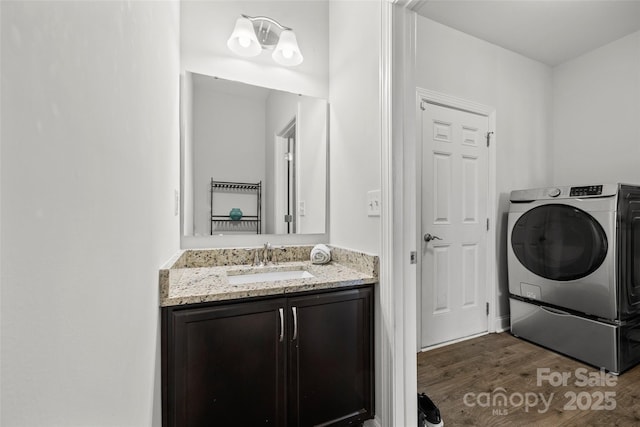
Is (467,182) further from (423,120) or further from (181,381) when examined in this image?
(181,381)

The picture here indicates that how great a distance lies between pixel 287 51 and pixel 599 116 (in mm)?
3123

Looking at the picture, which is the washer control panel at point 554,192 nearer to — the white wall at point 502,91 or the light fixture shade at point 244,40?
the white wall at point 502,91

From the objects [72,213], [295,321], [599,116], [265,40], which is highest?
[265,40]

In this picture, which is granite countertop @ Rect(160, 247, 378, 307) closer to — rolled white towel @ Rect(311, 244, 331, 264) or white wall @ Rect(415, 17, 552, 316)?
rolled white towel @ Rect(311, 244, 331, 264)

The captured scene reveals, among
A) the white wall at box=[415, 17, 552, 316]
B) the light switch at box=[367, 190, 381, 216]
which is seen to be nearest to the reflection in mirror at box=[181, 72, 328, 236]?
the light switch at box=[367, 190, 381, 216]

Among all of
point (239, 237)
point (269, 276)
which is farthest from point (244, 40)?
point (269, 276)

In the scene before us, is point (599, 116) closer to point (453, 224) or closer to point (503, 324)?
point (453, 224)

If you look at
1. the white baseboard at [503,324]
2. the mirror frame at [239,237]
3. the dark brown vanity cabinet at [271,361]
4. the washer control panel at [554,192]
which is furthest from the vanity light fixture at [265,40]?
the white baseboard at [503,324]

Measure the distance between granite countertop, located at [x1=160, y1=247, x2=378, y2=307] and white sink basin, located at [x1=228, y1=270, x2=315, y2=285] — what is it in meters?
0.02

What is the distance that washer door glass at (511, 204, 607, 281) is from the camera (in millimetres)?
2160

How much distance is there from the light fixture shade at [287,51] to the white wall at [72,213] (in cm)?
125

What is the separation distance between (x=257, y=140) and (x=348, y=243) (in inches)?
34.8

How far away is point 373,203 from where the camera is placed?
1450 millimetres

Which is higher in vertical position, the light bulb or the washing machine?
the light bulb
